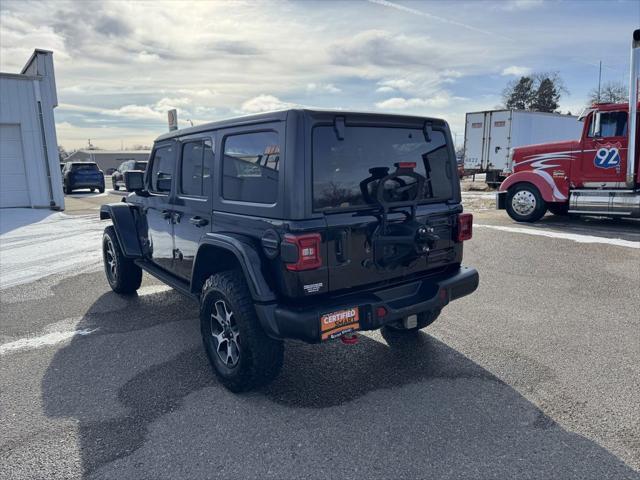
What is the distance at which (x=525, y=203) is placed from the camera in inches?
432

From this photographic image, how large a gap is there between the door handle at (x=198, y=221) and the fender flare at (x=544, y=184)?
29.9 ft

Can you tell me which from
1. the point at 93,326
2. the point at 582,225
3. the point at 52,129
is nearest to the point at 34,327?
the point at 93,326

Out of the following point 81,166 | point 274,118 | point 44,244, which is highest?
point 274,118

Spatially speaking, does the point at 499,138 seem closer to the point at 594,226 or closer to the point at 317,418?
the point at 594,226

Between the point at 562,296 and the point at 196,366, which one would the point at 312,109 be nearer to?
the point at 196,366

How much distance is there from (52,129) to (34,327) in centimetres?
1250

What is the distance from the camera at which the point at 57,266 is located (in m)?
7.45

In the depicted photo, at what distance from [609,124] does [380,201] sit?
8.69 m

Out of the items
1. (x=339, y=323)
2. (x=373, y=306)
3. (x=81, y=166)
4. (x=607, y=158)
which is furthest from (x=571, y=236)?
(x=81, y=166)

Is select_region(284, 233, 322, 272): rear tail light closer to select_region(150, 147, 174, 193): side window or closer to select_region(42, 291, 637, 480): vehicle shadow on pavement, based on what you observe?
select_region(42, 291, 637, 480): vehicle shadow on pavement

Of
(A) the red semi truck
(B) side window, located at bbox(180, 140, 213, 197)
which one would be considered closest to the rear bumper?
(B) side window, located at bbox(180, 140, 213, 197)

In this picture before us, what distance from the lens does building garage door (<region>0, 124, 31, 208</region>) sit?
1463 centimetres

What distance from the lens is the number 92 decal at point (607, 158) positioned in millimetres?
9656

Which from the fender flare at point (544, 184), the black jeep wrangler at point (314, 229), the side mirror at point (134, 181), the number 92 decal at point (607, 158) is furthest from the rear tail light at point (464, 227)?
the fender flare at point (544, 184)
